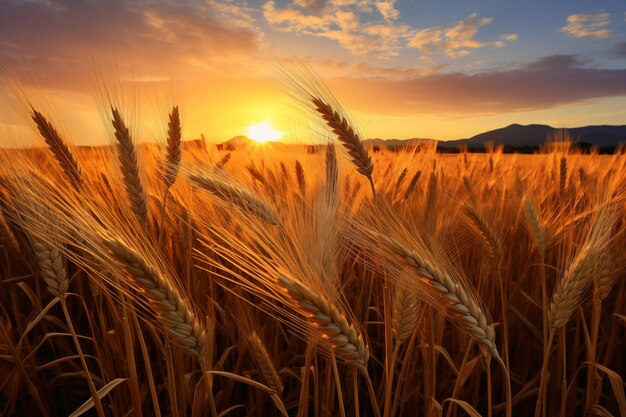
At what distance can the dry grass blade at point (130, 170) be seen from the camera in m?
1.38

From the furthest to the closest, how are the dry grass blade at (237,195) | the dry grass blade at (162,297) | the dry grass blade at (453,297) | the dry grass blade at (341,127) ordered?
the dry grass blade at (341,127)
the dry grass blade at (237,195)
the dry grass blade at (453,297)
the dry grass blade at (162,297)

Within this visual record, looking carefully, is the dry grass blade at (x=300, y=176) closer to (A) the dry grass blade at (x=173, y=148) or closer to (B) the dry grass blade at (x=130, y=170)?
(A) the dry grass blade at (x=173, y=148)

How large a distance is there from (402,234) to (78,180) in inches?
41.9

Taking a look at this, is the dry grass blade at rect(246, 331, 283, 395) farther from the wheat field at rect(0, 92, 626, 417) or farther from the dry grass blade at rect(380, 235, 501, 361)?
the dry grass blade at rect(380, 235, 501, 361)

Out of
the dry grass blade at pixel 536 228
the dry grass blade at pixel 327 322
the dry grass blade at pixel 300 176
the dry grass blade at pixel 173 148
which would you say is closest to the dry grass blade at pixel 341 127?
the dry grass blade at pixel 300 176

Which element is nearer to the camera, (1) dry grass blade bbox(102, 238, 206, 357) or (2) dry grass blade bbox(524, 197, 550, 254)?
(1) dry grass blade bbox(102, 238, 206, 357)

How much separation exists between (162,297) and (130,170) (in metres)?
0.72

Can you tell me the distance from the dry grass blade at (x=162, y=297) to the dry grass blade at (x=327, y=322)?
0.74 feet

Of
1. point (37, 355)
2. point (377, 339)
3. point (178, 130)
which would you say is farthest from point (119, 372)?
point (377, 339)

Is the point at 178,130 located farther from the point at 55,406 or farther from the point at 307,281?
the point at 55,406

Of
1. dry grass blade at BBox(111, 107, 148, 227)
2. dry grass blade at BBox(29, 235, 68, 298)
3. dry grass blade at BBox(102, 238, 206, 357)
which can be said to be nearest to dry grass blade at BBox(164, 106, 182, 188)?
dry grass blade at BBox(111, 107, 148, 227)

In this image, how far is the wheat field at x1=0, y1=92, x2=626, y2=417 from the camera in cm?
104

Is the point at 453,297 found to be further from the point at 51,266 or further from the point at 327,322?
the point at 51,266

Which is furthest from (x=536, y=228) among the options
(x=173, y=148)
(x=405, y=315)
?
(x=173, y=148)
